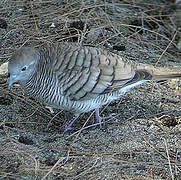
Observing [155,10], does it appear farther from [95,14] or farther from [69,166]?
[69,166]

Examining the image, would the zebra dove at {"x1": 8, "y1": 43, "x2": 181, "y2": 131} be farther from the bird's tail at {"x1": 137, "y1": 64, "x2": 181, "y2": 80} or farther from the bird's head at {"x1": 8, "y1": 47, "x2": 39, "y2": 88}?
the bird's tail at {"x1": 137, "y1": 64, "x2": 181, "y2": 80}

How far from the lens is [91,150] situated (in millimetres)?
3715

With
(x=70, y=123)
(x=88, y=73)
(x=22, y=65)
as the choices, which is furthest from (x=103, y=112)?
(x=22, y=65)

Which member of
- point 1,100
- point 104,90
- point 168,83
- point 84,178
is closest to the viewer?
point 84,178

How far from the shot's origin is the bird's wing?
394 cm

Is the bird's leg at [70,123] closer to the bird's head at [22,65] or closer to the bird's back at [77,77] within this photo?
the bird's back at [77,77]

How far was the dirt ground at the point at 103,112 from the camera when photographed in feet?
11.3

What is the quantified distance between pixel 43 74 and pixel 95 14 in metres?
2.23

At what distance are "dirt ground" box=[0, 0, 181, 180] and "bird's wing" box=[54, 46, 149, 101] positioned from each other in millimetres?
389

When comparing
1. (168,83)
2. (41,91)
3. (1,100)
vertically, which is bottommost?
(168,83)

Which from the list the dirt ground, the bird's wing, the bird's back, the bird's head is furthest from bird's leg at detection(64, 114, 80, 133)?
the bird's head

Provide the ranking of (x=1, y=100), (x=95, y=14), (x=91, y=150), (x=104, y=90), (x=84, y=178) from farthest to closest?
1. (x=95, y=14)
2. (x=1, y=100)
3. (x=104, y=90)
4. (x=91, y=150)
5. (x=84, y=178)

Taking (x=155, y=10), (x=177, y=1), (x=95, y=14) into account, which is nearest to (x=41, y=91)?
(x=95, y=14)

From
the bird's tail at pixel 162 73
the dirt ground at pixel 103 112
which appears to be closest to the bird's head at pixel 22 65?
the dirt ground at pixel 103 112
